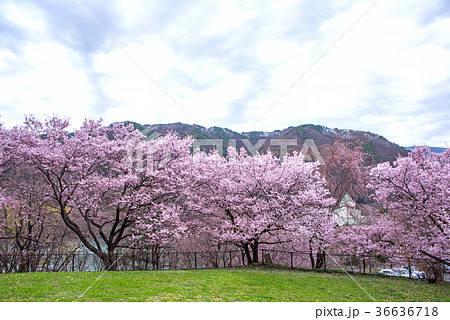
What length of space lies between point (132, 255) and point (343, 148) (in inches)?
632

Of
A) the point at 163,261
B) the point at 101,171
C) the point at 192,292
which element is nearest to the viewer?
the point at 192,292

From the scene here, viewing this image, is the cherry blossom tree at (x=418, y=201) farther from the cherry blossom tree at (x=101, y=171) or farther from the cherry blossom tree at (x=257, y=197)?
the cherry blossom tree at (x=101, y=171)

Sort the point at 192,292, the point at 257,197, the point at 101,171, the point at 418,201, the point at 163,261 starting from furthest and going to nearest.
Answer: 1. the point at 163,261
2. the point at 257,197
3. the point at 101,171
4. the point at 418,201
5. the point at 192,292

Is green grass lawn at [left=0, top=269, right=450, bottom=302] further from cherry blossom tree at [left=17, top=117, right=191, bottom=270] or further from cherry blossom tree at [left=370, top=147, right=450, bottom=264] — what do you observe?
cherry blossom tree at [left=17, top=117, right=191, bottom=270]

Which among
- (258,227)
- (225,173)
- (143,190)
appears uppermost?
(225,173)

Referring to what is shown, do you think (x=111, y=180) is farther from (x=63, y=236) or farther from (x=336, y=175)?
(x=336, y=175)

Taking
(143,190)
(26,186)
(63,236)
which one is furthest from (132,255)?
(26,186)

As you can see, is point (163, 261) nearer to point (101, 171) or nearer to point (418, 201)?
point (101, 171)

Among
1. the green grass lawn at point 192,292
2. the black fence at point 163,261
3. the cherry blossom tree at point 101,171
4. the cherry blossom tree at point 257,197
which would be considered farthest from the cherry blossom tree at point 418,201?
the cherry blossom tree at point 101,171

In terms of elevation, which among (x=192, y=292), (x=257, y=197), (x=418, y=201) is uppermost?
(x=257, y=197)

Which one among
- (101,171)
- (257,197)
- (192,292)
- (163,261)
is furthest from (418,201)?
(163,261)

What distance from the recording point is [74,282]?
8383 mm

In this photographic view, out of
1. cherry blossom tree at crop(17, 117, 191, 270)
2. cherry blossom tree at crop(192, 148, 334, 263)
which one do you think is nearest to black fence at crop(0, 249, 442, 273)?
cherry blossom tree at crop(192, 148, 334, 263)

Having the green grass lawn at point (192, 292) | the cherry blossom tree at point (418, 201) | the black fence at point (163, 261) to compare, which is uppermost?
the cherry blossom tree at point (418, 201)
